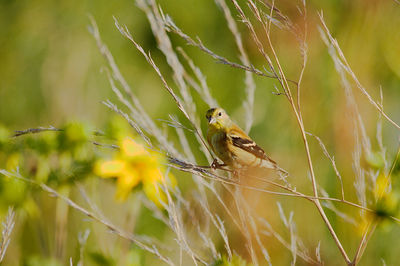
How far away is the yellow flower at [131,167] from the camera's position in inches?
44.2

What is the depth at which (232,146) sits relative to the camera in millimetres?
1882

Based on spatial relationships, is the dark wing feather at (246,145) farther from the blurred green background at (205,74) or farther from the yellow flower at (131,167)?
the yellow flower at (131,167)

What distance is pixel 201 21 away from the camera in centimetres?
366

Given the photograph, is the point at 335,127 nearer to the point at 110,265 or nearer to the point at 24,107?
the point at 110,265

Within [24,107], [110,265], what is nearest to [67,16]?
[24,107]

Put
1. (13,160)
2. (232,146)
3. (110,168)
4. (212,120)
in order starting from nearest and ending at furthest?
(110,168)
(13,160)
(232,146)
(212,120)

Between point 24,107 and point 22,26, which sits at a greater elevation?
point 22,26

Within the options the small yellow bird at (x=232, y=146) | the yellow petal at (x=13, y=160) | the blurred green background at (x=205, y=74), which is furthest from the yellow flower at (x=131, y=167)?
the blurred green background at (x=205, y=74)

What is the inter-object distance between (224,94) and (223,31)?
0.67 metres

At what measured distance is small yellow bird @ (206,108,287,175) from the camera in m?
1.84

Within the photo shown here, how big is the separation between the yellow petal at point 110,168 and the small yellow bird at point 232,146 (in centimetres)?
69

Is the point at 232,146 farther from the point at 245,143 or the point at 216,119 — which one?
the point at 216,119

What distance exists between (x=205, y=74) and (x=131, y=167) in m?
2.18

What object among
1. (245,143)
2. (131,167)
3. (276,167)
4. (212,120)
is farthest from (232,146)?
(131,167)
